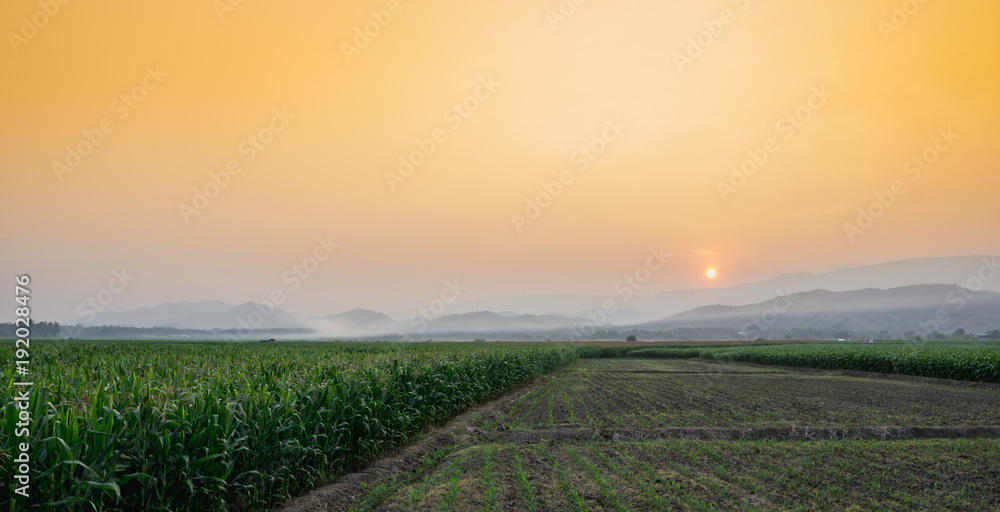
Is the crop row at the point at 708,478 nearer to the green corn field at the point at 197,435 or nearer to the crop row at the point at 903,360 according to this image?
the green corn field at the point at 197,435

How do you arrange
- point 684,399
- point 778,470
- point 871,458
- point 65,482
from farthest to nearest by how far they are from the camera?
point 684,399, point 871,458, point 778,470, point 65,482

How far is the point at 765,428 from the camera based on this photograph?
703 inches

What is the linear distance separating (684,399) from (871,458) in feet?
41.8

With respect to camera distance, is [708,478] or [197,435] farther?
[708,478]

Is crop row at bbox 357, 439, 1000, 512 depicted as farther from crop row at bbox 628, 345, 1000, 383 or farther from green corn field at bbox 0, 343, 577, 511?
crop row at bbox 628, 345, 1000, 383

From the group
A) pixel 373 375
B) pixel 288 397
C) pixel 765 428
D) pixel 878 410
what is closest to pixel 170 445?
pixel 288 397

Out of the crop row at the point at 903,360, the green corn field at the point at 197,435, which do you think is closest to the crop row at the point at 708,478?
the green corn field at the point at 197,435

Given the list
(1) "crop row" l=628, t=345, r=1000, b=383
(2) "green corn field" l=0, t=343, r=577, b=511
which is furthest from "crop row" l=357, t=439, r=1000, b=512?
(1) "crop row" l=628, t=345, r=1000, b=383

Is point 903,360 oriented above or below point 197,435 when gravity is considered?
below

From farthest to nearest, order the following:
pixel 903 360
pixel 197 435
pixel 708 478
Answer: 1. pixel 903 360
2. pixel 708 478
3. pixel 197 435

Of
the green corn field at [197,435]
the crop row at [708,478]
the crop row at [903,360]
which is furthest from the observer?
the crop row at [903,360]

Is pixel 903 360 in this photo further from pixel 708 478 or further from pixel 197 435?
pixel 197 435

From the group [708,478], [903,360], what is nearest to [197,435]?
[708,478]

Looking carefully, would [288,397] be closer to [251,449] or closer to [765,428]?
[251,449]
